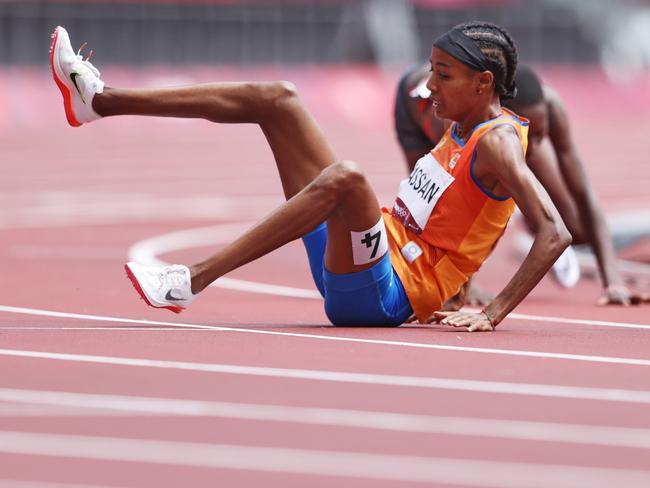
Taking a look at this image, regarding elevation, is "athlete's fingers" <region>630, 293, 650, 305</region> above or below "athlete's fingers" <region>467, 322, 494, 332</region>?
below

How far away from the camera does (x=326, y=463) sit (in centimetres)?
349

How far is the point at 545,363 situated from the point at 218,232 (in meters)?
6.82

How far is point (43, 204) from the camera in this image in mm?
13695

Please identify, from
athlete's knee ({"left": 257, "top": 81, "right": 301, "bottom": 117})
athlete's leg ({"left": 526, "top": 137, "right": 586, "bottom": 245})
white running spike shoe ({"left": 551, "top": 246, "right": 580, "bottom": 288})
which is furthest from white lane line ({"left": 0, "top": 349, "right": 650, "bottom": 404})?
white running spike shoe ({"left": 551, "top": 246, "right": 580, "bottom": 288})

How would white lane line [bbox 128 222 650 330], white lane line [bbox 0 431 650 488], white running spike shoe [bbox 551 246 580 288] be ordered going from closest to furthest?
white lane line [bbox 0 431 650 488] < white lane line [bbox 128 222 650 330] < white running spike shoe [bbox 551 246 580 288]

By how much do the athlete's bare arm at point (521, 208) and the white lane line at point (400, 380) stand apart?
76 centimetres

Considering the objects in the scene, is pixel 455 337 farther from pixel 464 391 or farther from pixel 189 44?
pixel 189 44

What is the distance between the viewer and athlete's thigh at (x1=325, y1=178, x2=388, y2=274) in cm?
514

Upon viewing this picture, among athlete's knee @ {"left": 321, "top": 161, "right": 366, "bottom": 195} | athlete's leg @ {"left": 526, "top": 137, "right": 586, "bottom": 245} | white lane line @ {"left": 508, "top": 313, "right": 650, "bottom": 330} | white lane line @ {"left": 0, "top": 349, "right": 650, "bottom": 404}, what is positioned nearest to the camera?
white lane line @ {"left": 0, "top": 349, "right": 650, "bottom": 404}

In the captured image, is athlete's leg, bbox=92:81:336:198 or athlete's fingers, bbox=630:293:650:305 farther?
athlete's fingers, bbox=630:293:650:305

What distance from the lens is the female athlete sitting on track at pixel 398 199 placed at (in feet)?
16.8

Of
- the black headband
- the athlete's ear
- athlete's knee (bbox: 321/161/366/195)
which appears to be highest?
Answer: the black headband

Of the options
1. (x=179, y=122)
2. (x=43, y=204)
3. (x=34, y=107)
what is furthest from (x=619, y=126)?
(x=43, y=204)

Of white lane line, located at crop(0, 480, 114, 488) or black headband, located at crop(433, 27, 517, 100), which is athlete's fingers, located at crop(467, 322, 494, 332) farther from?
white lane line, located at crop(0, 480, 114, 488)
